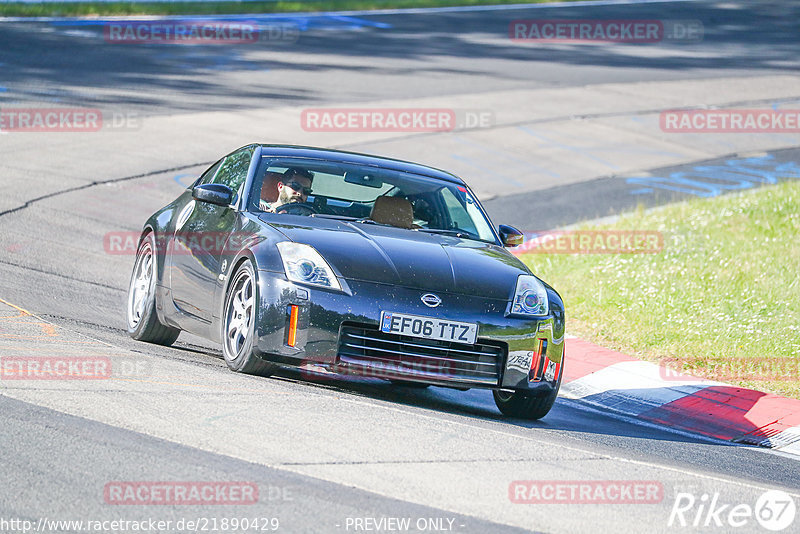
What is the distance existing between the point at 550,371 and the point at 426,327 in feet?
3.07

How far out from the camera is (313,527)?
15.0 ft

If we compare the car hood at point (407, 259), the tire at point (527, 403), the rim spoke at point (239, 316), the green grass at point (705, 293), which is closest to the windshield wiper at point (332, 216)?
the car hood at point (407, 259)

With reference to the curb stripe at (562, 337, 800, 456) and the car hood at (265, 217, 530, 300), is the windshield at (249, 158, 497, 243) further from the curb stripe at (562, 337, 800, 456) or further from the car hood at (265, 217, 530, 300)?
the curb stripe at (562, 337, 800, 456)

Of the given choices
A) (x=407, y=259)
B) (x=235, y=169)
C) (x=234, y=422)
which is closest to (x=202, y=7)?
(x=235, y=169)

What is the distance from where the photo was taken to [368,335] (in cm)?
684

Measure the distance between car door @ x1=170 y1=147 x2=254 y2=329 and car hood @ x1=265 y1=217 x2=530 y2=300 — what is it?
22.5 inches

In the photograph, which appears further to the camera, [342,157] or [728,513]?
[342,157]

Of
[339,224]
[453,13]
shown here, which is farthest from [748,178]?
[453,13]

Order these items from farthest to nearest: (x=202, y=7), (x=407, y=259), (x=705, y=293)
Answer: (x=202, y=7) < (x=705, y=293) < (x=407, y=259)

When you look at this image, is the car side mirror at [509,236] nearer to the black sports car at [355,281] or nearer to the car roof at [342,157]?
the black sports car at [355,281]

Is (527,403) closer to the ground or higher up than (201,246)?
closer to the ground

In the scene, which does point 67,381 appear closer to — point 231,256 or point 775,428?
point 231,256

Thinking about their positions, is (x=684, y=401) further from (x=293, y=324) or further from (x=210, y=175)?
(x=210, y=175)

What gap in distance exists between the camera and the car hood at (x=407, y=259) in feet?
22.9
